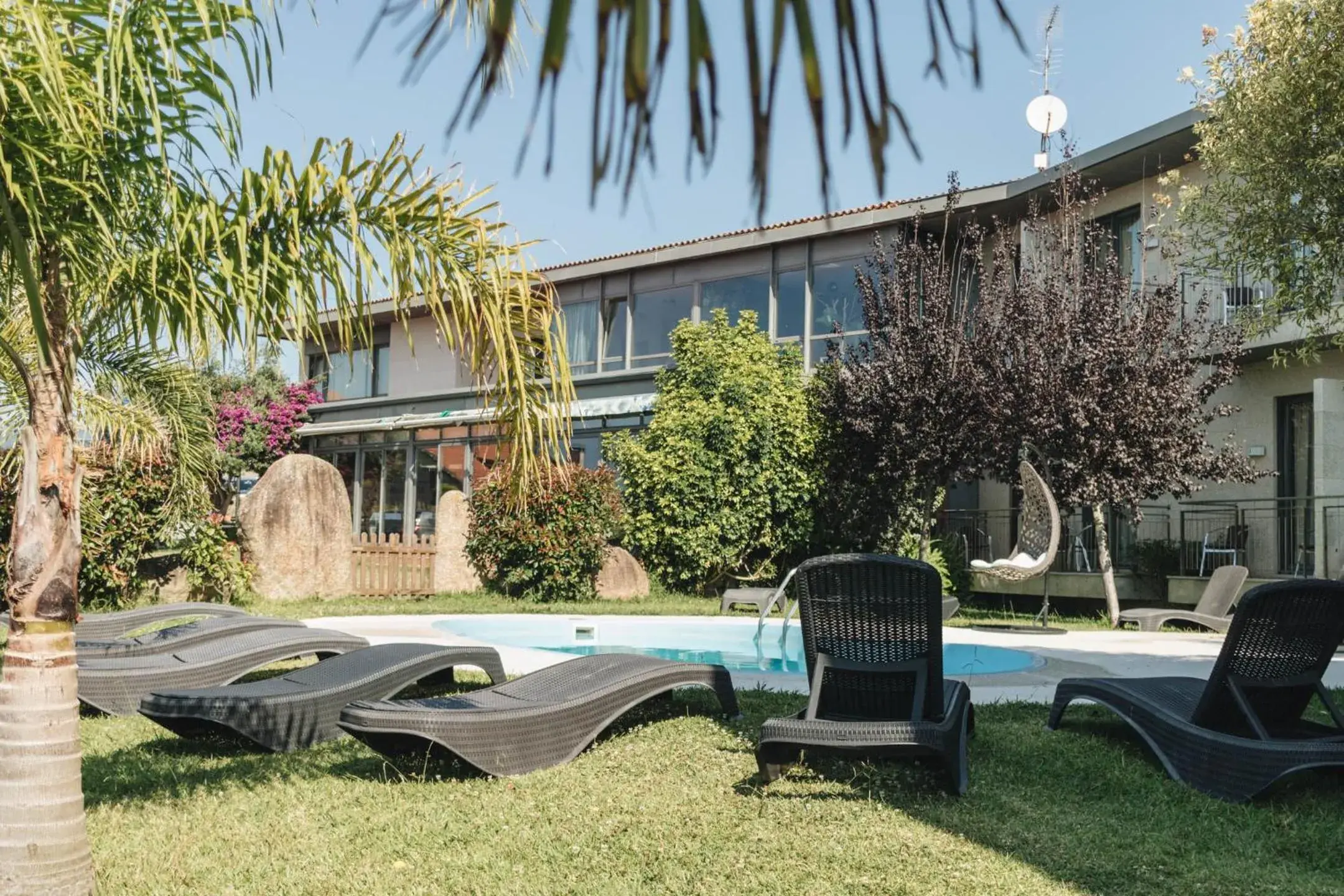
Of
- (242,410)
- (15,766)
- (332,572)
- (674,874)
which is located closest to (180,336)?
(15,766)

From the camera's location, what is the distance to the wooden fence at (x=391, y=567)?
743 inches

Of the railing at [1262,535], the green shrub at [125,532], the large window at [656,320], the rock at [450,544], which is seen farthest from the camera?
Result: the large window at [656,320]

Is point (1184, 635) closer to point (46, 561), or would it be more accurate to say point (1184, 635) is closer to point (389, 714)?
point (389, 714)

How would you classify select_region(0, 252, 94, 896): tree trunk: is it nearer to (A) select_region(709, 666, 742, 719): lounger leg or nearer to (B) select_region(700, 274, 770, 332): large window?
(A) select_region(709, 666, 742, 719): lounger leg

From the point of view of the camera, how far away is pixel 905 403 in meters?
17.5

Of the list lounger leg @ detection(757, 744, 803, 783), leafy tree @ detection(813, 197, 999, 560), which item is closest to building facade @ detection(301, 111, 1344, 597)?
leafy tree @ detection(813, 197, 999, 560)

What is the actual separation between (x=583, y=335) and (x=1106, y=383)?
14077 millimetres

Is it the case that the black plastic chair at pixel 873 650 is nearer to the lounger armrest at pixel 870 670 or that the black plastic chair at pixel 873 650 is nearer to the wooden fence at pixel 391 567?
the lounger armrest at pixel 870 670

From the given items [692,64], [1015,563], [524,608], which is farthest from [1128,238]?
[692,64]

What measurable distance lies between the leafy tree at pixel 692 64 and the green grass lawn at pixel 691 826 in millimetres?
3931

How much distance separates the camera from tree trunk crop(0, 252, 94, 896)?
4.00 metres

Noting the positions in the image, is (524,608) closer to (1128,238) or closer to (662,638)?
(662,638)

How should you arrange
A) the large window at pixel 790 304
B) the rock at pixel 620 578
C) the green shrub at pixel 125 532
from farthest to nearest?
the large window at pixel 790 304 → the rock at pixel 620 578 → the green shrub at pixel 125 532

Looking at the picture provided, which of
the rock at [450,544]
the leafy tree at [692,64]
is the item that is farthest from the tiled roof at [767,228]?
the rock at [450,544]
